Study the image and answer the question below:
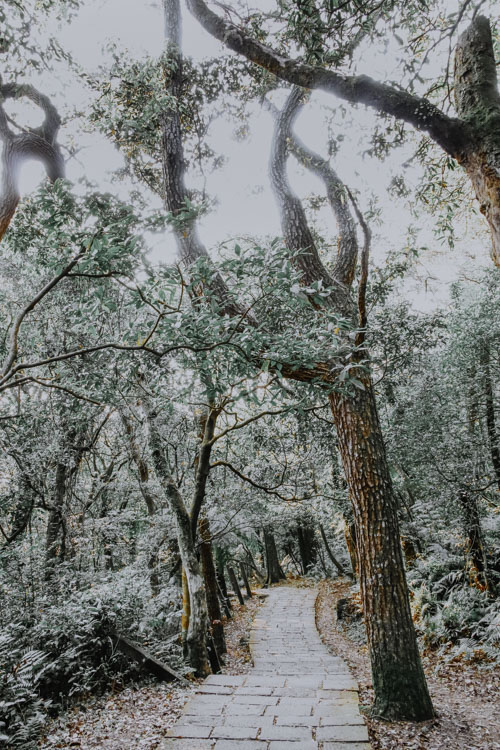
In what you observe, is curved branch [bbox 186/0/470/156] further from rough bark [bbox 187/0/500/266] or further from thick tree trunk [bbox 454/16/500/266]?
thick tree trunk [bbox 454/16/500/266]

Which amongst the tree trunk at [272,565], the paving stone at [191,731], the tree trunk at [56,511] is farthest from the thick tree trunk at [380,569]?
the tree trunk at [272,565]

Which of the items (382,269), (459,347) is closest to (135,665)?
(382,269)

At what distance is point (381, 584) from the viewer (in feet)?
13.9

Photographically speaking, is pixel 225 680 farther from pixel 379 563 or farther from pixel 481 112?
pixel 481 112

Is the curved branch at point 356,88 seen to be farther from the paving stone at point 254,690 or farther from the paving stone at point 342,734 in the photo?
the paving stone at point 254,690

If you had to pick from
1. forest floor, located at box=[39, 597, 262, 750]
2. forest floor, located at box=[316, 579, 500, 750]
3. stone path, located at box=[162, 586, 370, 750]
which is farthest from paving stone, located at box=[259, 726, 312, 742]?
forest floor, located at box=[39, 597, 262, 750]

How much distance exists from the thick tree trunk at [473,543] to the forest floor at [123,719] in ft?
17.0

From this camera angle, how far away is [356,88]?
11.8ft

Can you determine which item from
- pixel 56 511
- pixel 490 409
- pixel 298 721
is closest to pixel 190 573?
pixel 298 721

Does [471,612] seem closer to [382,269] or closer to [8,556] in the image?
[382,269]

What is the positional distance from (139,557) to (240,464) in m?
3.32

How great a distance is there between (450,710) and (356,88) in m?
6.21

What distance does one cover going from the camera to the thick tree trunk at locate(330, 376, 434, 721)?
4.07 m

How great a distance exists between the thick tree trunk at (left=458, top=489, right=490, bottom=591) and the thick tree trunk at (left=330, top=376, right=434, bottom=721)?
366 centimetres
